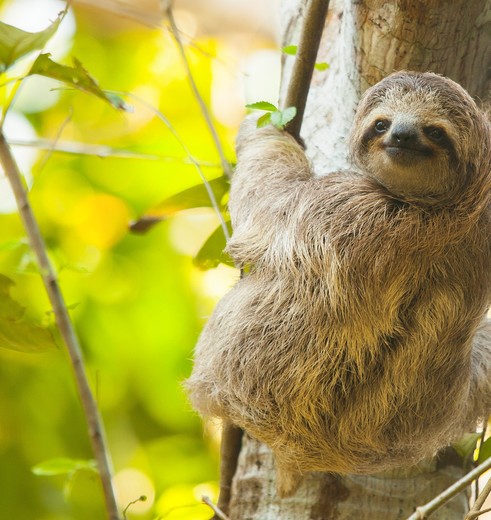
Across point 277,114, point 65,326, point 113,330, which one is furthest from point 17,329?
point 113,330

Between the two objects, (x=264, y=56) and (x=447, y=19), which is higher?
(x=264, y=56)

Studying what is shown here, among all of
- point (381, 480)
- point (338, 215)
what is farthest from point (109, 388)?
point (338, 215)

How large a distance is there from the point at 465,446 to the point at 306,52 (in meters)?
2.48

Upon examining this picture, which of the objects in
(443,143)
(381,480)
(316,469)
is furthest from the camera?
(381,480)

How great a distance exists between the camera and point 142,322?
6.90 metres

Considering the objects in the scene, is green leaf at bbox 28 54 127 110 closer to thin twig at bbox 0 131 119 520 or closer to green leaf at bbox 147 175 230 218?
thin twig at bbox 0 131 119 520

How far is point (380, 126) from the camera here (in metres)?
3.86

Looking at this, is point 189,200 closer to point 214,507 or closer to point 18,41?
point 18,41

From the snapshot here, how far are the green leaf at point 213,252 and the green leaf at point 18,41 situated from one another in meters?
1.94

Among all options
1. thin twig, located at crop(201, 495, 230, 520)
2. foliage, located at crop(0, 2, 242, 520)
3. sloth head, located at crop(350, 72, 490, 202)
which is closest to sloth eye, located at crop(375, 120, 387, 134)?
sloth head, located at crop(350, 72, 490, 202)

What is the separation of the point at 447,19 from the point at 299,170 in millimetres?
1127

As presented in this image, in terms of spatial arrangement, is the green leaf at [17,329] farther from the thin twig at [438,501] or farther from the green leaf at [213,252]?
the thin twig at [438,501]

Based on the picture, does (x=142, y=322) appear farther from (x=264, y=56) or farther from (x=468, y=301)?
(x=468, y=301)

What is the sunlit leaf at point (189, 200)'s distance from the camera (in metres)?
4.76
